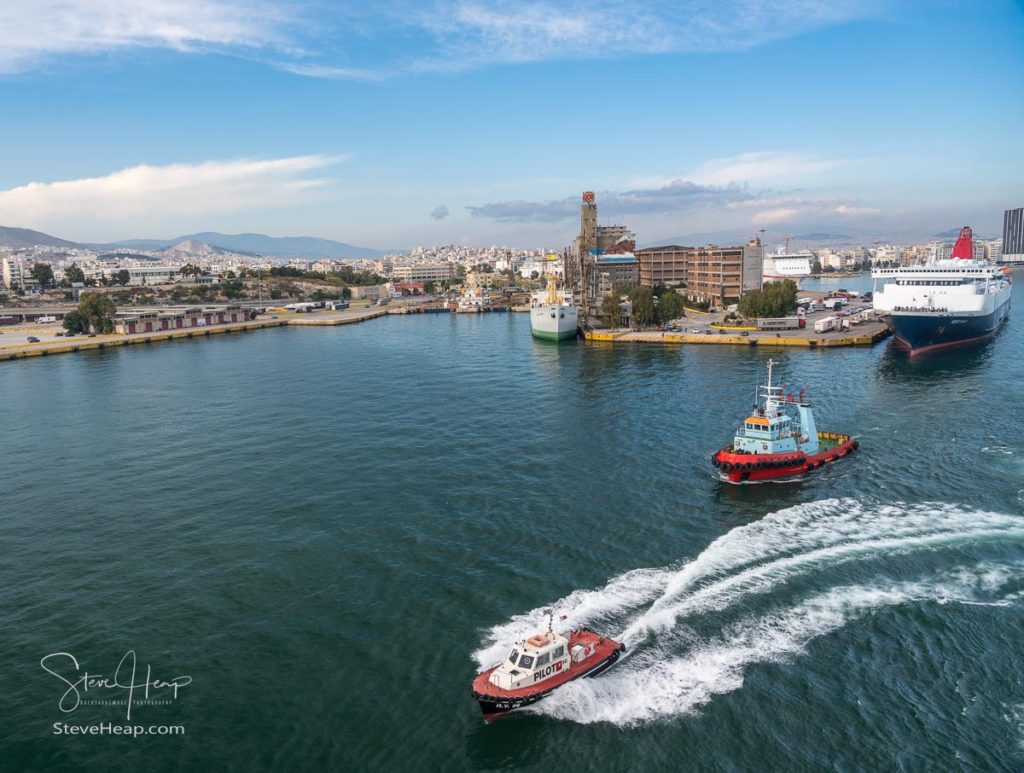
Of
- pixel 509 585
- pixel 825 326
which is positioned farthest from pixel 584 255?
pixel 509 585

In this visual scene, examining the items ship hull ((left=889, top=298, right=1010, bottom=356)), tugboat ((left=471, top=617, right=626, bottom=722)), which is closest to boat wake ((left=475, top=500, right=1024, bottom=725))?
tugboat ((left=471, top=617, right=626, bottom=722))

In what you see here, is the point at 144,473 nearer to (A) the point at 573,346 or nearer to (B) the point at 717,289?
(A) the point at 573,346

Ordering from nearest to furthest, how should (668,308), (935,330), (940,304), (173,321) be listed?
(935,330), (940,304), (668,308), (173,321)

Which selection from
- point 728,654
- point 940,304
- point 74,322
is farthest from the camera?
point 74,322

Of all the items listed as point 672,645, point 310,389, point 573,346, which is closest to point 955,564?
point 672,645

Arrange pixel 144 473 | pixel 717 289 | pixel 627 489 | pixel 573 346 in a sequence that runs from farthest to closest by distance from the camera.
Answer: pixel 717 289 → pixel 573 346 → pixel 144 473 → pixel 627 489

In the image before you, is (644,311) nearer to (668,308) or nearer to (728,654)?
(668,308)

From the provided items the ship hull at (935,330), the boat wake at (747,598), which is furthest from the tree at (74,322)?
the ship hull at (935,330)
